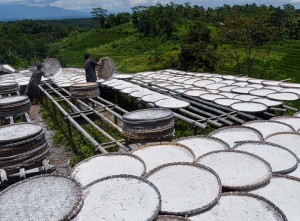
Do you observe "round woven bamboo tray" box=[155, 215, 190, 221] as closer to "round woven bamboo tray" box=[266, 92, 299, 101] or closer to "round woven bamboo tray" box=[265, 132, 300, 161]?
"round woven bamboo tray" box=[265, 132, 300, 161]

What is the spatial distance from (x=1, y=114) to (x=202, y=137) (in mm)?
4726

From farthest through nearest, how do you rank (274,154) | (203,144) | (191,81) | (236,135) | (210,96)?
1. (191,81)
2. (210,96)
3. (236,135)
4. (203,144)
5. (274,154)

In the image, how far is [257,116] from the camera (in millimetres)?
6422

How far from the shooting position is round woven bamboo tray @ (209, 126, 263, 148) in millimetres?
4492

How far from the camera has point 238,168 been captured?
3414 mm

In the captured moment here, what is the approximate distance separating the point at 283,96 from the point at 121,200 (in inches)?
220

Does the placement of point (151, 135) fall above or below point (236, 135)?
above

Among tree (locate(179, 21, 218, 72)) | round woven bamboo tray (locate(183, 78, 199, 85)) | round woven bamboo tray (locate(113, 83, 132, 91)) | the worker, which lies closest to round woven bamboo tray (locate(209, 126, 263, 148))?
round woven bamboo tray (locate(183, 78, 199, 85))

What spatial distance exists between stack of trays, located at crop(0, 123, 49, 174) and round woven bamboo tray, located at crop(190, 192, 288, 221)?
2651 mm

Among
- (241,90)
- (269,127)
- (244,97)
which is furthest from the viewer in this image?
(241,90)

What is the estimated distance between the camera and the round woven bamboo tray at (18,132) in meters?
4.03

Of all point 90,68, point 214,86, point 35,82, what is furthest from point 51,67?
point 214,86

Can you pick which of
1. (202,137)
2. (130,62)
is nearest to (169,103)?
(202,137)

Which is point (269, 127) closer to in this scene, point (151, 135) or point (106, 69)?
point (151, 135)
